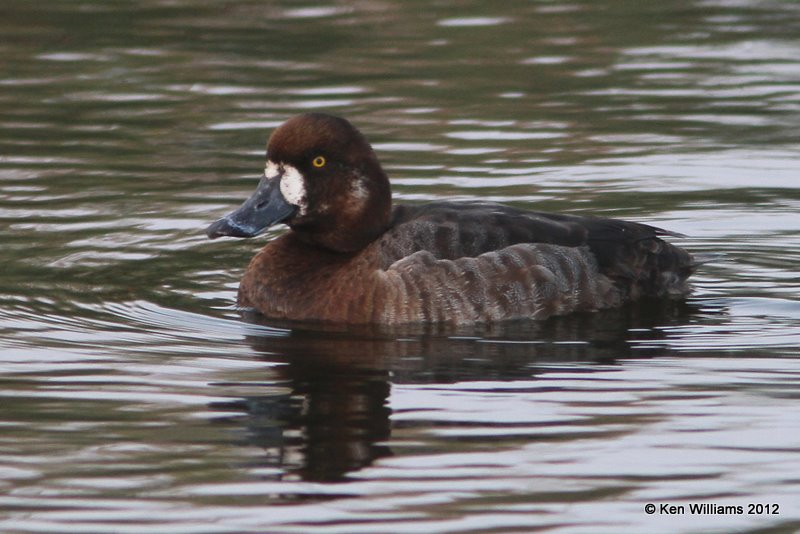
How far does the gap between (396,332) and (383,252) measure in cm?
50

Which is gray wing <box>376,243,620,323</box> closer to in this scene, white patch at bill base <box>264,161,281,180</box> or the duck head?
the duck head

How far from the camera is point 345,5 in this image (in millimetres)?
17344

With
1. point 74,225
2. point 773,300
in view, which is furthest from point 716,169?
point 74,225

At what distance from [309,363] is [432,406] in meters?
0.93

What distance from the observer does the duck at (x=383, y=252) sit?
8.26 meters

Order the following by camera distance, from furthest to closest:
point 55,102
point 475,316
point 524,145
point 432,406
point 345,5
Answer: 1. point 345,5
2. point 55,102
3. point 524,145
4. point 475,316
5. point 432,406

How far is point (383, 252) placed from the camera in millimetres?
8375

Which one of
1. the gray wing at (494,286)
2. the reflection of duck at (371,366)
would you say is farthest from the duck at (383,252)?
the reflection of duck at (371,366)

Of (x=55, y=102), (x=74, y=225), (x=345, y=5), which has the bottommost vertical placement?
(x=74, y=225)

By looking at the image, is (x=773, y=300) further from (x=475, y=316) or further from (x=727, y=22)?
(x=727, y=22)

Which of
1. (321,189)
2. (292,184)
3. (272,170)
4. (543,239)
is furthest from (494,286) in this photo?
(272,170)

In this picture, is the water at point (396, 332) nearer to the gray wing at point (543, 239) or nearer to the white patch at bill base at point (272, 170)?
the gray wing at point (543, 239)

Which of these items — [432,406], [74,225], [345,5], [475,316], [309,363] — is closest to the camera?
[432,406]

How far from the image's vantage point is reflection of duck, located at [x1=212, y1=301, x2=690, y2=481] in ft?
20.5
